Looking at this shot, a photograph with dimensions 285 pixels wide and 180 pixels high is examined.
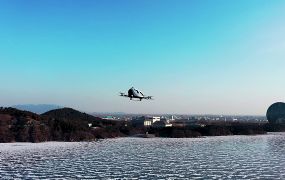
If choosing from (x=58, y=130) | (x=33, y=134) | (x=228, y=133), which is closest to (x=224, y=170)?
(x=33, y=134)

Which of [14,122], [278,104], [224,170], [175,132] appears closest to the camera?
[224,170]

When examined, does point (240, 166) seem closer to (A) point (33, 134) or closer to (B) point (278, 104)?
(A) point (33, 134)

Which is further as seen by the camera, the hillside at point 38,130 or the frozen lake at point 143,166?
the hillside at point 38,130

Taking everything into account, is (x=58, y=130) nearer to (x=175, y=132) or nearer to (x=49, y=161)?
(x=175, y=132)

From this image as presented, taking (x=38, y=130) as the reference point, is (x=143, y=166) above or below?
below

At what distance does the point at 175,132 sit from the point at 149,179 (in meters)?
52.3

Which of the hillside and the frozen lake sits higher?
the hillside

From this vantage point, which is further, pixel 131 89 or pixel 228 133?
pixel 228 133

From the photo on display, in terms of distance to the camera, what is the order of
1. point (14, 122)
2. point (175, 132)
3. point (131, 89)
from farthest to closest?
1. point (175, 132)
2. point (14, 122)
3. point (131, 89)

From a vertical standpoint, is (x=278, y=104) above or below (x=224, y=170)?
above

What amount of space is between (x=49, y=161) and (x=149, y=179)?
12.1 meters

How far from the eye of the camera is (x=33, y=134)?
60656 millimetres

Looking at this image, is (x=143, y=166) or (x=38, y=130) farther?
(x=38, y=130)

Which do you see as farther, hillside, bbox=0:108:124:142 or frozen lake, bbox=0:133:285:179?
hillside, bbox=0:108:124:142
